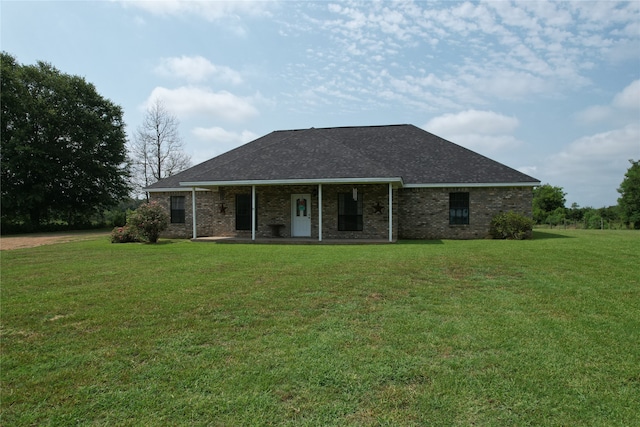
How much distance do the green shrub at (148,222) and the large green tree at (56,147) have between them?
1675cm

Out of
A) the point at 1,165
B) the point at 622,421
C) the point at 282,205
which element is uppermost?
the point at 1,165

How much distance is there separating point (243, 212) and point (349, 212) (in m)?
5.29

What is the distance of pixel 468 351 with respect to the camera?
411cm

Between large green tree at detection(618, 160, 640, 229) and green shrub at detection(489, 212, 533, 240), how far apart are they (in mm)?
25576

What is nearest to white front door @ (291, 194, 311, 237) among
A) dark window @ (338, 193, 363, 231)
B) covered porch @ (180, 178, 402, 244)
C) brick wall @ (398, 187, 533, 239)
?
covered porch @ (180, 178, 402, 244)

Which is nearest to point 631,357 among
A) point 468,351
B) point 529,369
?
point 529,369

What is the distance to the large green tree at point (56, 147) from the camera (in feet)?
96.3

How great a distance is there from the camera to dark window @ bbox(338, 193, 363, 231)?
690 inches

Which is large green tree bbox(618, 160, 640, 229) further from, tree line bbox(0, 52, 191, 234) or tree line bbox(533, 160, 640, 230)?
tree line bbox(0, 52, 191, 234)

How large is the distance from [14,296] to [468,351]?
24.0ft

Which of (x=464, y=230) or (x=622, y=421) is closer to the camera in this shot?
(x=622, y=421)

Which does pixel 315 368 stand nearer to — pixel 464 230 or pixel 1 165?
pixel 464 230

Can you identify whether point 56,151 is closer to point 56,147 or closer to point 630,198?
point 56,147

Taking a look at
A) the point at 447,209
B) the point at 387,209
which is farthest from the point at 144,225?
the point at 447,209
